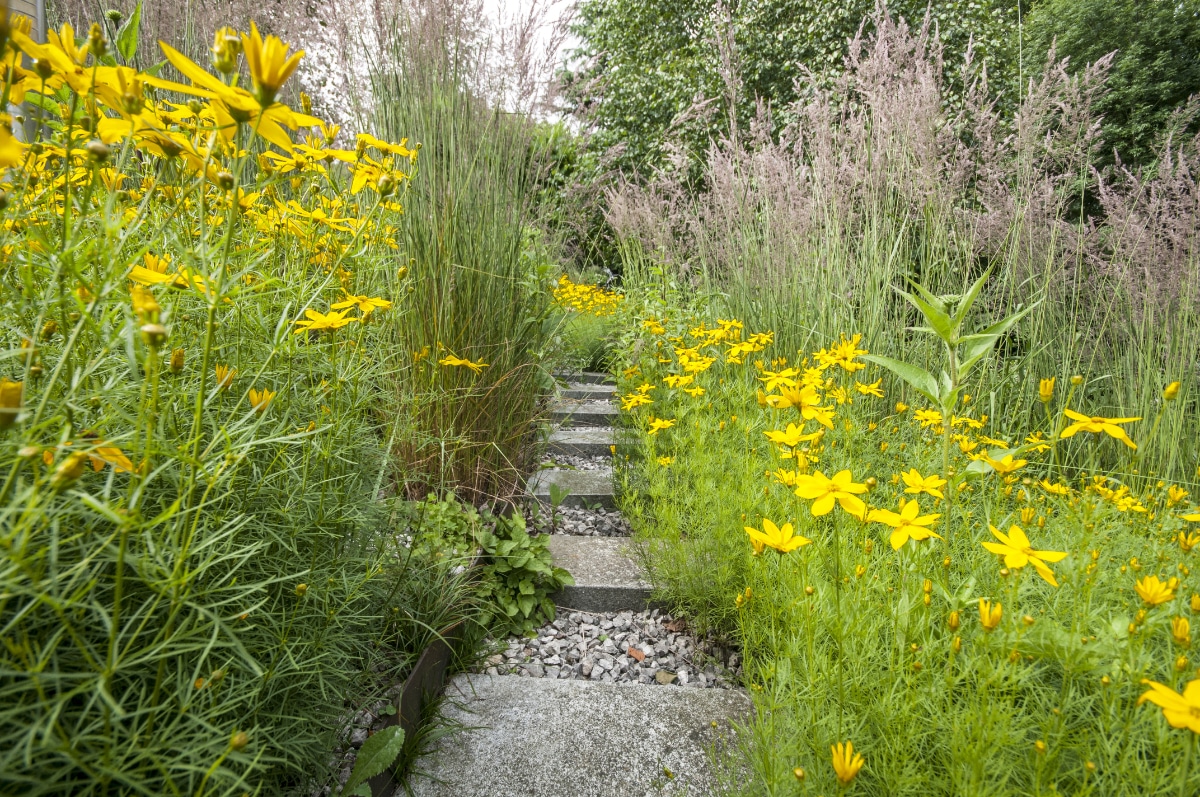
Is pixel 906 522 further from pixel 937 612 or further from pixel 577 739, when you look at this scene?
pixel 577 739

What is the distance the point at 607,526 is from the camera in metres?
2.40

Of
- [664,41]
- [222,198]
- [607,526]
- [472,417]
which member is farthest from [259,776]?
[664,41]

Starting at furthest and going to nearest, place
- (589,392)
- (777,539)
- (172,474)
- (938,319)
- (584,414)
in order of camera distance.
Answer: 1. (589,392)
2. (584,414)
3. (938,319)
4. (777,539)
5. (172,474)

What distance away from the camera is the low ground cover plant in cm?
78

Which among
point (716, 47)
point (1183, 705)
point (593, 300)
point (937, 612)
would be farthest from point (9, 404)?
point (716, 47)

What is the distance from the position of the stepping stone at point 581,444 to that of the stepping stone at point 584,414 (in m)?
0.18

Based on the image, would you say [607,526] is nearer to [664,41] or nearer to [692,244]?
[692,244]

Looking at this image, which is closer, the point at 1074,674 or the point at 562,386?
the point at 1074,674

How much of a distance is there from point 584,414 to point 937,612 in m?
2.61

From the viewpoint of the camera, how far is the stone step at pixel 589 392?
150 inches

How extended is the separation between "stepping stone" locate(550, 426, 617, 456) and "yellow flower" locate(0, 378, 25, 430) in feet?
8.31

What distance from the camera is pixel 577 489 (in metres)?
2.54

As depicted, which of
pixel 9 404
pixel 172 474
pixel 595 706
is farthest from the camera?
pixel 595 706

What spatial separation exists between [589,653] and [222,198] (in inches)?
55.2
